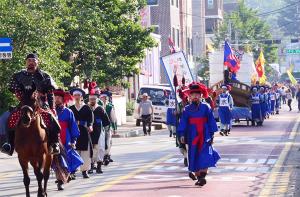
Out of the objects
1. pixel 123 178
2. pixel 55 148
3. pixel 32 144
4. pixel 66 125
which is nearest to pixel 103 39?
pixel 123 178

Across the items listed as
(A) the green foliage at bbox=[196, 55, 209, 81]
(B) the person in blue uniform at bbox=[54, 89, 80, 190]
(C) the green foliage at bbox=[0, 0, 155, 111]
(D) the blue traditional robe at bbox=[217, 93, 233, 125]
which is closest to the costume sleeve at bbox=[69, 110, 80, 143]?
(B) the person in blue uniform at bbox=[54, 89, 80, 190]

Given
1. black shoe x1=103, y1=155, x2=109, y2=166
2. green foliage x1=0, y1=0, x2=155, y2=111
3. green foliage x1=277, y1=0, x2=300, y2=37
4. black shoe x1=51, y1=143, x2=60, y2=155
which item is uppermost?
green foliage x1=277, y1=0, x2=300, y2=37

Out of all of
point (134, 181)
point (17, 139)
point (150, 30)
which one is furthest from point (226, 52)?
point (17, 139)

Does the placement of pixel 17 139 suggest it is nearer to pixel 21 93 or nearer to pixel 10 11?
pixel 21 93

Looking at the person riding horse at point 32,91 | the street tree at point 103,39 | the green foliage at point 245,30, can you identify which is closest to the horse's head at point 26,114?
the person riding horse at point 32,91

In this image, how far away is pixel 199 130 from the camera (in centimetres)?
1770

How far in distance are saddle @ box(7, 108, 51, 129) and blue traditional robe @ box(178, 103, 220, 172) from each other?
10.4 ft

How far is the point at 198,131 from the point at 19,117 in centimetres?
413

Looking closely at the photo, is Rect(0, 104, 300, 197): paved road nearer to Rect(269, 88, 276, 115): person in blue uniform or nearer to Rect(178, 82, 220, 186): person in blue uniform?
Rect(178, 82, 220, 186): person in blue uniform

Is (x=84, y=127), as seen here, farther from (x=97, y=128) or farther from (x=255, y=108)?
(x=255, y=108)

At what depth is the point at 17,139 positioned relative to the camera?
15172mm

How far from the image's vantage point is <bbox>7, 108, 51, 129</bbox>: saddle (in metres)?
14.9

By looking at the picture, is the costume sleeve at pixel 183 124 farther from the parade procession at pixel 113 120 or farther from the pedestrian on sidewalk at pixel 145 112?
the pedestrian on sidewalk at pixel 145 112

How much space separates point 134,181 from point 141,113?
2165 cm
